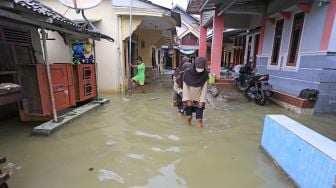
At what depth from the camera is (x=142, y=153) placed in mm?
3531

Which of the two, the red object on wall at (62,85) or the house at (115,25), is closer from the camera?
the red object on wall at (62,85)

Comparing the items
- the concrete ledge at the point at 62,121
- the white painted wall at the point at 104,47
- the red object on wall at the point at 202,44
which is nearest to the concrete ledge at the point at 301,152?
the concrete ledge at the point at 62,121

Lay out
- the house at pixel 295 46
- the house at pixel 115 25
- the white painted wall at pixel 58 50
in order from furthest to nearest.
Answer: the white painted wall at pixel 58 50 < the house at pixel 115 25 < the house at pixel 295 46

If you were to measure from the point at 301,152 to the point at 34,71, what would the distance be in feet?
15.3

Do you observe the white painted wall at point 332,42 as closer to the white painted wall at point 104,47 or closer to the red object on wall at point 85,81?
the red object on wall at point 85,81

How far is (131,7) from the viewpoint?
788cm

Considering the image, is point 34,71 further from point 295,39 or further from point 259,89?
point 295,39

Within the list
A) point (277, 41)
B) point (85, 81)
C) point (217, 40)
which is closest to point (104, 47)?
point (85, 81)

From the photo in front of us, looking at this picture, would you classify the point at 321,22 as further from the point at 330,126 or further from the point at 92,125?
the point at 92,125

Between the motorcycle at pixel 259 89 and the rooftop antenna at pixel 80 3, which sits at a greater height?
the rooftop antenna at pixel 80 3

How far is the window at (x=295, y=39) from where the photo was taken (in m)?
7.08

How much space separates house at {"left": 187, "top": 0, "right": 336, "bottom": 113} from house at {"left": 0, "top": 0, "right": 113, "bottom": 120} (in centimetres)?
550

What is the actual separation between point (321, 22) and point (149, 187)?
645 centimetres

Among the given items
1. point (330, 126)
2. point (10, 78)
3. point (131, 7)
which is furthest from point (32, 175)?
point (131, 7)
